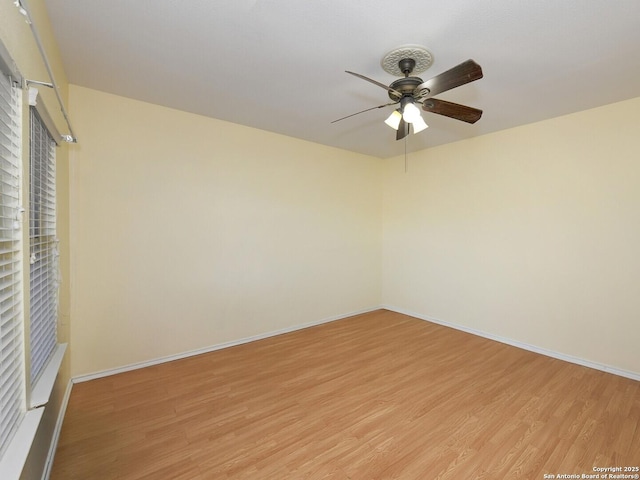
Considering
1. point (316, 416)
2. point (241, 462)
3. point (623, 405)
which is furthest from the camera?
point (623, 405)

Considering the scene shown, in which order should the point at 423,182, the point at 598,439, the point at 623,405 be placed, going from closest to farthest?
the point at 598,439, the point at 623,405, the point at 423,182

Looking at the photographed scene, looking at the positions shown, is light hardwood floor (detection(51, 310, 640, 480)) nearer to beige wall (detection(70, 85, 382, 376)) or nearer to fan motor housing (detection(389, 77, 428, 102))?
beige wall (detection(70, 85, 382, 376))

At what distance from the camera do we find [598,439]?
1818 millimetres

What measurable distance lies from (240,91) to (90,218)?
1.70 metres

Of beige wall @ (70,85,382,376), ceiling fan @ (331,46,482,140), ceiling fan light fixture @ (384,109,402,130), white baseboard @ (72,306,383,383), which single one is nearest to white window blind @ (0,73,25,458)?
beige wall @ (70,85,382,376)

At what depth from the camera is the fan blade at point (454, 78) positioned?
152 centimetres

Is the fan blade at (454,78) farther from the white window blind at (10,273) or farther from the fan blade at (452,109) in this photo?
the white window blind at (10,273)

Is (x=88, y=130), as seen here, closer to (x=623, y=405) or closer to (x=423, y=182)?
(x=423, y=182)

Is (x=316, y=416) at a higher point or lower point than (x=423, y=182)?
lower

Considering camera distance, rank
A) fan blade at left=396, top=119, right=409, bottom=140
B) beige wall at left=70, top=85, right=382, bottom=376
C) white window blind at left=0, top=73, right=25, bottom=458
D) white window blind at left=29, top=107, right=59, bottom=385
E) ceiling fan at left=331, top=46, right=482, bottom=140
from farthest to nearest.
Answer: beige wall at left=70, top=85, right=382, bottom=376 → fan blade at left=396, top=119, right=409, bottom=140 → ceiling fan at left=331, top=46, right=482, bottom=140 → white window blind at left=29, top=107, right=59, bottom=385 → white window blind at left=0, top=73, right=25, bottom=458

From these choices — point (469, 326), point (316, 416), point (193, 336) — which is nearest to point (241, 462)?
point (316, 416)

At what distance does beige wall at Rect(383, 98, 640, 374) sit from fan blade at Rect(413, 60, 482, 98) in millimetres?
2075

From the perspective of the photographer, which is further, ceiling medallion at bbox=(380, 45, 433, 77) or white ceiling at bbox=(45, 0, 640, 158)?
ceiling medallion at bbox=(380, 45, 433, 77)

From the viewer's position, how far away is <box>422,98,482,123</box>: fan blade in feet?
6.26
